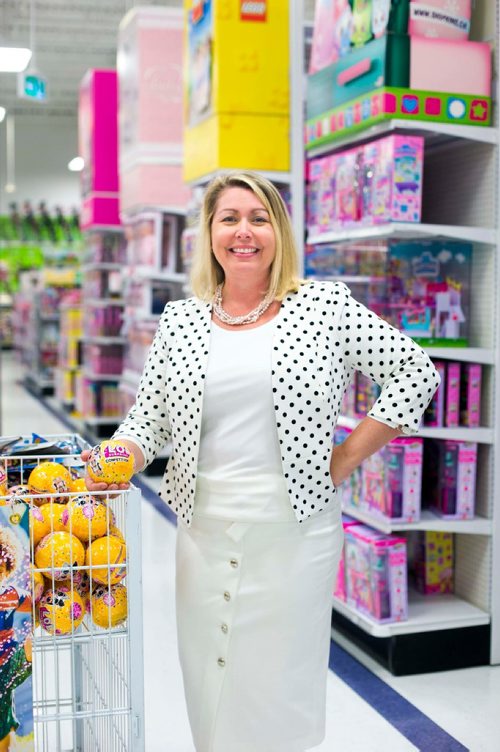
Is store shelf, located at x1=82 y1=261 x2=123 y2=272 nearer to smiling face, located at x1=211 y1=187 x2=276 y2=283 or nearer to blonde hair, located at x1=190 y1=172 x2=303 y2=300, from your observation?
blonde hair, located at x1=190 y1=172 x2=303 y2=300

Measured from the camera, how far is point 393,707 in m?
3.37

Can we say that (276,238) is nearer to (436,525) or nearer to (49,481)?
(49,481)

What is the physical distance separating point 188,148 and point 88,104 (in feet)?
14.4

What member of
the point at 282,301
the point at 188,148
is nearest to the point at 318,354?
the point at 282,301

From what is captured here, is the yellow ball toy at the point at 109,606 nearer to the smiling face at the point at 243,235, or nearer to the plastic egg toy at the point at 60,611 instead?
the plastic egg toy at the point at 60,611

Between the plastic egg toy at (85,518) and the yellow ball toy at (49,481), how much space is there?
5.9 inches

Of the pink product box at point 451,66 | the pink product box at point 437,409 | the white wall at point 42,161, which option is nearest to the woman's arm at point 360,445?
the pink product box at point 437,409

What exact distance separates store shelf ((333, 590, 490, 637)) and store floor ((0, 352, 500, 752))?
17cm

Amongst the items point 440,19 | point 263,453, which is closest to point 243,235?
point 263,453

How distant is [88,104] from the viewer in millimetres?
9180

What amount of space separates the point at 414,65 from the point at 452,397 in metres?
1.26

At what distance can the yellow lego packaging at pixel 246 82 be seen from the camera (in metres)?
4.54

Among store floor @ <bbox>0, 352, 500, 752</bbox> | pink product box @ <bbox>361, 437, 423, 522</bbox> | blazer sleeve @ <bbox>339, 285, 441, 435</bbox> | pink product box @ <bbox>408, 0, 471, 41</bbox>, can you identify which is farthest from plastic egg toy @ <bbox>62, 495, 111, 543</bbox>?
pink product box @ <bbox>408, 0, 471, 41</bbox>

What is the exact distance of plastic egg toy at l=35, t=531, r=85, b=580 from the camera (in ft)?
6.48
